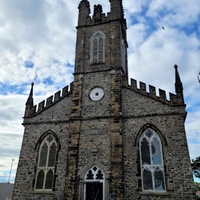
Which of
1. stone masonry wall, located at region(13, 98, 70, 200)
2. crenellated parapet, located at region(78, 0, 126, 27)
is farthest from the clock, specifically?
crenellated parapet, located at region(78, 0, 126, 27)

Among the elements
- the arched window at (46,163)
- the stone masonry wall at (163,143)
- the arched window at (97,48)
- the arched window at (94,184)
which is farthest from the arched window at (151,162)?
the arched window at (97,48)

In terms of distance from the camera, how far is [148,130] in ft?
54.2

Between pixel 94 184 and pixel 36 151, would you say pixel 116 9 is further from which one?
pixel 94 184

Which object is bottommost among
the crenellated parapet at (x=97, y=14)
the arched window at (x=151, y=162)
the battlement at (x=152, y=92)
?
the arched window at (x=151, y=162)

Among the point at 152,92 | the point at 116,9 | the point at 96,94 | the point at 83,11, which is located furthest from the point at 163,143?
the point at 83,11

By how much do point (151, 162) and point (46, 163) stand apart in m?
8.43

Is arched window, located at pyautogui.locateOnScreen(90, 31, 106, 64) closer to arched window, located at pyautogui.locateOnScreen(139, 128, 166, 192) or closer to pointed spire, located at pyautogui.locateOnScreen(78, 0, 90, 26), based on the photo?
pointed spire, located at pyautogui.locateOnScreen(78, 0, 90, 26)

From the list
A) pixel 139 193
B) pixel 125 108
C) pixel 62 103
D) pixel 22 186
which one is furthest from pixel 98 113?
pixel 22 186

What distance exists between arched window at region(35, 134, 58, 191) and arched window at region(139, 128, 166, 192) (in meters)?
7.10

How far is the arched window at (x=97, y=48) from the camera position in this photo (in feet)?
68.0

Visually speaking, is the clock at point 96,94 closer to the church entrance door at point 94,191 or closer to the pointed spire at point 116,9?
the church entrance door at point 94,191

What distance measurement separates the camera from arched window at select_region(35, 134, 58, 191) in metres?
17.0

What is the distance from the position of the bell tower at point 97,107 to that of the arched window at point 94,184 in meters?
0.07

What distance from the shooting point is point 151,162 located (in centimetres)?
1556
